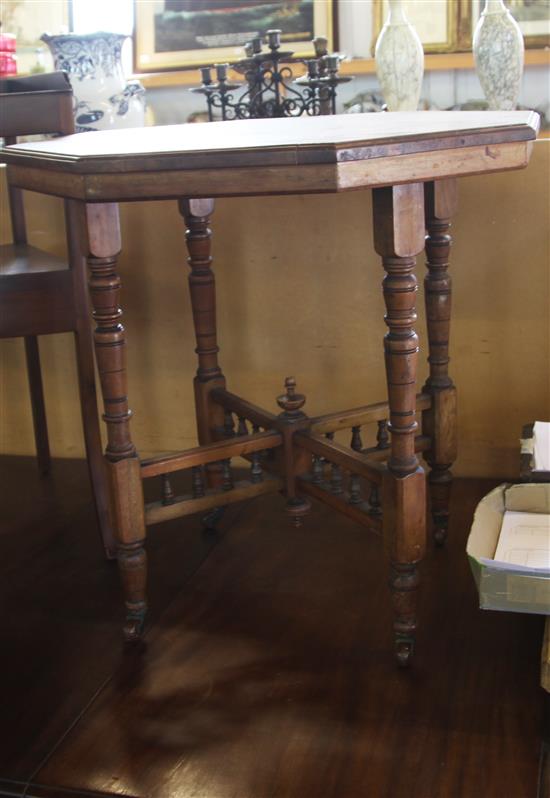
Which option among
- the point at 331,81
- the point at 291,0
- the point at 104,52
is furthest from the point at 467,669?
the point at 291,0

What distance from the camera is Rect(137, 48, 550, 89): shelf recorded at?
2911mm

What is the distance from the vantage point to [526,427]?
1995mm

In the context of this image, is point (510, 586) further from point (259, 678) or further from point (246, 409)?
point (246, 409)

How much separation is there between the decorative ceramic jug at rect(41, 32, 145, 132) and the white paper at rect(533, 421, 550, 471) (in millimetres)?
1256

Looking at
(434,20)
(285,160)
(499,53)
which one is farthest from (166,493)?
(434,20)

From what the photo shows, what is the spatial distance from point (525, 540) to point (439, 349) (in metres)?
0.41

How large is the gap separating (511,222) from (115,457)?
109 cm

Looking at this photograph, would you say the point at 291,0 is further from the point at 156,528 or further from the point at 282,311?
the point at 156,528

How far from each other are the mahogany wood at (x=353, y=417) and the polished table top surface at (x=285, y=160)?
1.81 ft

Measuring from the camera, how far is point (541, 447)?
Result: 1898 millimetres

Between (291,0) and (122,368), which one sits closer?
(122,368)

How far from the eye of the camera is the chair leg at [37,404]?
2.37 metres

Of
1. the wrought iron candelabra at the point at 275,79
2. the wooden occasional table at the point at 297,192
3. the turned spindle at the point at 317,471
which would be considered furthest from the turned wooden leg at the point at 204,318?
the wrought iron candelabra at the point at 275,79

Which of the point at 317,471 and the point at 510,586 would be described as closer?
the point at 510,586
